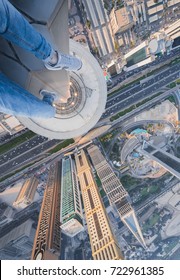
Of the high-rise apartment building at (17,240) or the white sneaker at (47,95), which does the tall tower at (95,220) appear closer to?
the high-rise apartment building at (17,240)

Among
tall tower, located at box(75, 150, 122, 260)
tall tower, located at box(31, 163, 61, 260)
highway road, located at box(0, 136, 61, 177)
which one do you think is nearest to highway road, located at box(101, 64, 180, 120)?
tall tower, located at box(75, 150, 122, 260)

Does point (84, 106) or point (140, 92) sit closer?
point (84, 106)

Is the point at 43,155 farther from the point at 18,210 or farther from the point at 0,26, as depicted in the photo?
the point at 0,26

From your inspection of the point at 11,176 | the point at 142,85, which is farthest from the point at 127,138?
the point at 11,176

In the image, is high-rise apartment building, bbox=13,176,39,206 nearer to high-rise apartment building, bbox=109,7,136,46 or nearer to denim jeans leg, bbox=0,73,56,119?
high-rise apartment building, bbox=109,7,136,46

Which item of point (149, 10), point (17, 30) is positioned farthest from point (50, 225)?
point (149, 10)

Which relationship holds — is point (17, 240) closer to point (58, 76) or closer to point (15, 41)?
point (58, 76)

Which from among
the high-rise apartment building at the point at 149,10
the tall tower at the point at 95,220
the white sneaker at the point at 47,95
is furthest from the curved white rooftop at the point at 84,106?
the high-rise apartment building at the point at 149,10
